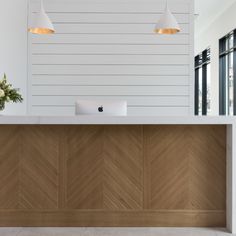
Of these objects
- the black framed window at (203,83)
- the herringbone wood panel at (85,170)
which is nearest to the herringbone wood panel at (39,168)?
the herringbone wood panel at (85,170)

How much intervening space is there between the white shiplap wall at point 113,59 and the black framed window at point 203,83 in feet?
15.4

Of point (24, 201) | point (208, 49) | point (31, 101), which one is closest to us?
point (24, 201)

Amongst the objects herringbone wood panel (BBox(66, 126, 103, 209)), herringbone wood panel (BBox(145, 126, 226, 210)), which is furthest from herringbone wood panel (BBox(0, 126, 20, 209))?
herringbone wood panel (BBox(145, 126, 226, 210))

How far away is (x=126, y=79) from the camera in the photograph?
5.36 metres

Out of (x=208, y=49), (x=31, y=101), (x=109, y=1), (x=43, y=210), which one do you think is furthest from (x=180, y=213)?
(x=208, y=49)

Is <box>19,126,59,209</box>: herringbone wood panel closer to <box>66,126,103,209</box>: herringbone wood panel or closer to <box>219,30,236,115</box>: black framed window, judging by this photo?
<box>66,126,103,209</box>: herringbone wood panel

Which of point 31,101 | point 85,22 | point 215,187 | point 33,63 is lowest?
point 215,187

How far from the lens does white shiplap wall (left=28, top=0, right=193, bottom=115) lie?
5.29 m

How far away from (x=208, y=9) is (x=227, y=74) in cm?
143

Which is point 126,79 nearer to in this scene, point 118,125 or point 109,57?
point 109,57

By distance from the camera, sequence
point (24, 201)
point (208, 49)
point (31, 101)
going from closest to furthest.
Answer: point (24, 201)
point (31, 101)
point (208, 49)

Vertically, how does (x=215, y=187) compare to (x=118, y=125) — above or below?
below

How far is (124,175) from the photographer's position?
342cm

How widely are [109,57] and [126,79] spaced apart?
380 mm
